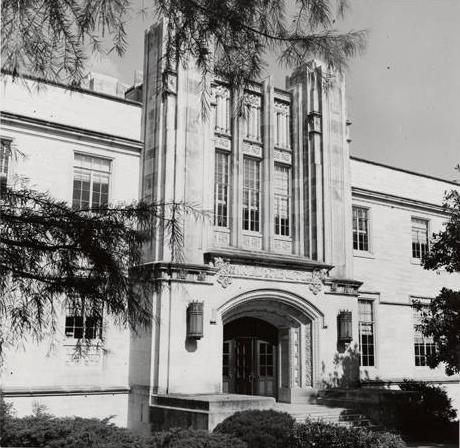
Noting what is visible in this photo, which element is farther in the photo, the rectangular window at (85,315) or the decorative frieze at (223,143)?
the decorative frieze at (223,143)

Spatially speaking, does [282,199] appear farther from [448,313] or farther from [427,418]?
[427,418]

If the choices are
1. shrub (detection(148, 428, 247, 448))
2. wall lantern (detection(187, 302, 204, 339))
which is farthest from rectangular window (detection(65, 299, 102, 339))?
wall lantern (detection(187, 302, 204, 339))

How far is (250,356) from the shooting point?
71.3ft

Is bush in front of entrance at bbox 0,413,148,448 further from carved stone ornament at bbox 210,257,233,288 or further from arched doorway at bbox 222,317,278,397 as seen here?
arched doorway at bbox 222,317,278,397

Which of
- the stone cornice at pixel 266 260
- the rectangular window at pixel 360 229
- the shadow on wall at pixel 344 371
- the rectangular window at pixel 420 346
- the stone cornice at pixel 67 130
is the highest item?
the stone cornice at pixel 67 130

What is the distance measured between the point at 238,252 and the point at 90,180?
4.82 m

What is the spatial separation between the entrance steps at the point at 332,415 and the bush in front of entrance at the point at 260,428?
9.05ft

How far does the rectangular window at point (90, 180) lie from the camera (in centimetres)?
1894

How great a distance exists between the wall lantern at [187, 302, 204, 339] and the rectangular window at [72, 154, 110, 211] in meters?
3.96

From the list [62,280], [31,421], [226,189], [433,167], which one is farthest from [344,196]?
[62,280]

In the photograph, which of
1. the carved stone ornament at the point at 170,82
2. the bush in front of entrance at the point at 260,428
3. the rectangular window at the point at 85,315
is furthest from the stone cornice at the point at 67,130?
the rectangular window at the point at 85,315

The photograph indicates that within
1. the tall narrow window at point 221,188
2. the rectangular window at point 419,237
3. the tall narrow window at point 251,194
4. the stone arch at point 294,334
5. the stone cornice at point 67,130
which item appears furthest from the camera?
the rectangular window at point 419,237

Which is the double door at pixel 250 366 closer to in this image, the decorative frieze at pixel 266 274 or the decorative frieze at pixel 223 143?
the decorative frieze at pixel 266 274

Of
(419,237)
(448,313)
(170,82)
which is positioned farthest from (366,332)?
(170,82)
